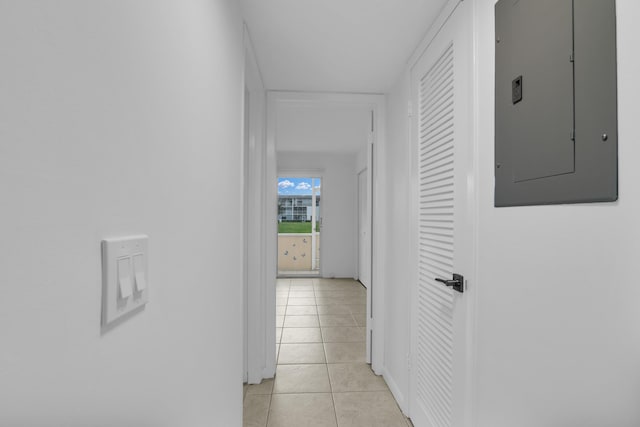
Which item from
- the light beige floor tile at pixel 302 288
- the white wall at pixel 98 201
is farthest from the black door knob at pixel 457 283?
the light beige floor tile at pixel 302 288

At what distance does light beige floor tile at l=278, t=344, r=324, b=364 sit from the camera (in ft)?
9.61

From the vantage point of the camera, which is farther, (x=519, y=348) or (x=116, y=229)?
(x=519, y=348)

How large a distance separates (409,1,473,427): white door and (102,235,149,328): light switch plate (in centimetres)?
119

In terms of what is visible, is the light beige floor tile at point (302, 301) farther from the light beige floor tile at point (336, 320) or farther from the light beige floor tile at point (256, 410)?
the light beige floor tile at point (256, 410)

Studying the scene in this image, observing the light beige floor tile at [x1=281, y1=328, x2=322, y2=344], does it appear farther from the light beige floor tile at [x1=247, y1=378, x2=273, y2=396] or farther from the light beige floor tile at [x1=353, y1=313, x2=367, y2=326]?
the light beige floor tile at [x1=247, y1=378, x2=273, y2=396]

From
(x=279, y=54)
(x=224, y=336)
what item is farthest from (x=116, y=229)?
(x=279, y=54)

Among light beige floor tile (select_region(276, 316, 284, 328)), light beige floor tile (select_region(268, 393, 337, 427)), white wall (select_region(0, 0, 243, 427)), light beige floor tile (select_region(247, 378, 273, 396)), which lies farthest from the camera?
light beige floor tile (select_region(276, 316, 284, 328))

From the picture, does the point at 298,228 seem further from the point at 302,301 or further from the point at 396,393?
the point at 396,393

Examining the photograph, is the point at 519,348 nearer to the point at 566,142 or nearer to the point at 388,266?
the point at 566,142

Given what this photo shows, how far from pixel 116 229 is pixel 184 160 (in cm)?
38

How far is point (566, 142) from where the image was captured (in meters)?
0.89

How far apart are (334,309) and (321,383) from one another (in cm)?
203

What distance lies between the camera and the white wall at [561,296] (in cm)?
71

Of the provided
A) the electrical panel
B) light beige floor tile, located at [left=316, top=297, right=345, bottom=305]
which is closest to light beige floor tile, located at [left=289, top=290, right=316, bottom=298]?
light beige floor tile, located at [left=316, top=297, right=345, bottom=305]
